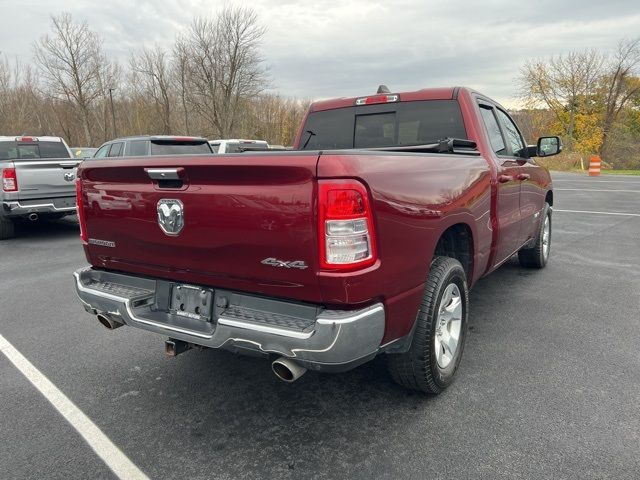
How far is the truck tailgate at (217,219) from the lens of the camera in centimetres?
206

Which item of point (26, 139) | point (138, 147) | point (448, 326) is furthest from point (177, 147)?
point (448, 326)

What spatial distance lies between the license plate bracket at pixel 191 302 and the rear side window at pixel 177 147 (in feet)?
24.5

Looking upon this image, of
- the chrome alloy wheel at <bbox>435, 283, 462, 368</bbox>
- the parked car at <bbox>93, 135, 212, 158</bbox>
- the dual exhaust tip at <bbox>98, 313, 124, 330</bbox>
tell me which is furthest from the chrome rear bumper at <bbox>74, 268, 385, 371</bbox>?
the parked car at <bbox>93, 135, 212, 158</bbox>

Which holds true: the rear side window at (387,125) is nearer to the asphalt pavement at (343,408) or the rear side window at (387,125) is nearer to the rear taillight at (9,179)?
the asphalt pavement at (343,408)

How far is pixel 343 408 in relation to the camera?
276cm

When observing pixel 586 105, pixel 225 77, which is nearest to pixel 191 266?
pixel 225 77

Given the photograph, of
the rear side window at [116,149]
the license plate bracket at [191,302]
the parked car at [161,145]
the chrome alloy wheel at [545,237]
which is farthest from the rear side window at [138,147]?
the license plate bracket at [191,302]

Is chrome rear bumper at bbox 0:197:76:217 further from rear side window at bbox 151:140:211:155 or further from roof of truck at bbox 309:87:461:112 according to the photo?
roof of truck at bbox 309:87:461:112

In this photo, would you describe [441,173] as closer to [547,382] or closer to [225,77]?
[547,382]

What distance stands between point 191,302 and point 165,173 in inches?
27.7

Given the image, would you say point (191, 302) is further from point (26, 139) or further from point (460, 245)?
point (26, 139)

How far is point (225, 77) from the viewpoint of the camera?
39438 mm

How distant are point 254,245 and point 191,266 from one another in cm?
49

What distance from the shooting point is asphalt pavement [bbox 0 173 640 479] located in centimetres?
226
